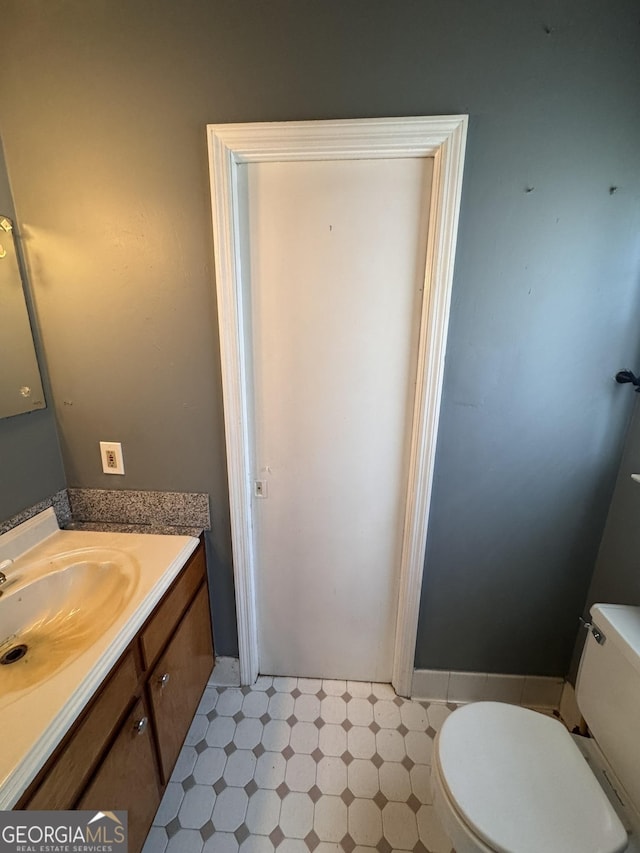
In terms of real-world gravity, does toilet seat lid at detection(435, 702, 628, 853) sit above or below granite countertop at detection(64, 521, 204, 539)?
below

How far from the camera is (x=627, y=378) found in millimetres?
1098

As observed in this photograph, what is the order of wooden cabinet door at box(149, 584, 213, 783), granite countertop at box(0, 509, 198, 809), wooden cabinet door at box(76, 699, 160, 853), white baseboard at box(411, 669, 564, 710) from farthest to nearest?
white baseboard at box(411, 669, 564, 710) < wooden cabinet door at box(149, 584, 213, 783) < wooden cabinet door at box(76, 699, 160, 853) < granite countertop at box(0, 509, 198, 809)

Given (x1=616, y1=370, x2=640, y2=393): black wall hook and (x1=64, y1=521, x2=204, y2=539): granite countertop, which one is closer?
(x1=616, y1=370, x2=640, y2=393): black wall hook

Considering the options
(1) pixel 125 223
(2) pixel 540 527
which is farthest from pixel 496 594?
(1) pixel 125 223

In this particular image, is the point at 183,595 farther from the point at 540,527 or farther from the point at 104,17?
the point at 104,17

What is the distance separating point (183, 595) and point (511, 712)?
1.08 meters

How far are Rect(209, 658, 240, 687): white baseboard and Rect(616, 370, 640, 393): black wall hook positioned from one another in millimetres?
1824

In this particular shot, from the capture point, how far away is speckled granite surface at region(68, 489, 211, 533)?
134 cm

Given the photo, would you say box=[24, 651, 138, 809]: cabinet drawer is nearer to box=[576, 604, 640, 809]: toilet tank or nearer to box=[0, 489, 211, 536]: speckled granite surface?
box=[0, 489, 211, 536]: speckled granite surface

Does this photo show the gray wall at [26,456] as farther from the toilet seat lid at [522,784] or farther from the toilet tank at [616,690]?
the toilet tank at [616,690]

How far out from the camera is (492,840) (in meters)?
0.80

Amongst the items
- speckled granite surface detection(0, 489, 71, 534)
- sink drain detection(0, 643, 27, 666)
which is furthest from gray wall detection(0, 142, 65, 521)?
sink drain detection(0, 643, 27, 666)

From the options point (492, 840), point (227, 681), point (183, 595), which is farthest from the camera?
point (227, 681)

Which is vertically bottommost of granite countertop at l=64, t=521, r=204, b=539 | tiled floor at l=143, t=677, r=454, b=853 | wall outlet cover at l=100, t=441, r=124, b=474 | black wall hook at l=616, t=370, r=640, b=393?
tiled floor at l=143, t=677, r=454, b=853
